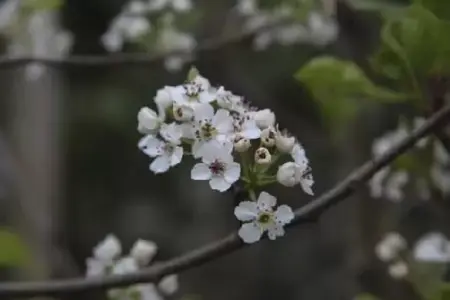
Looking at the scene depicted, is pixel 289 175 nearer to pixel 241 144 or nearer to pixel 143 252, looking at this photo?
pixel 241 144

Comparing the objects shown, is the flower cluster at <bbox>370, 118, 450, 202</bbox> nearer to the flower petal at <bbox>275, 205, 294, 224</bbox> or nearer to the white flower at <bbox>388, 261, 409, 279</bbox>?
the white flower at <bbox>388, 261, 409, 279</bbox>

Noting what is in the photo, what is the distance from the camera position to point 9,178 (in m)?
1.24

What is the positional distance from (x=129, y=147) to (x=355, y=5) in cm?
106

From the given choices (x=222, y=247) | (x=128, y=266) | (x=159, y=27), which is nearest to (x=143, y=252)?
(x=128, y=266)

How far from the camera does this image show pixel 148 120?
0.40 m

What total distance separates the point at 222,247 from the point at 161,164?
0.05m

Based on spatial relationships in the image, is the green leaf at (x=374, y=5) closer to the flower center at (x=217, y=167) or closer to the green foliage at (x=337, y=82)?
the green foliage at (x=337, y=82)

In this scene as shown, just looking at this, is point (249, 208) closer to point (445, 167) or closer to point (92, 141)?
point (445, 167)

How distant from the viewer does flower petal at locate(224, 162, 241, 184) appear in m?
0.38

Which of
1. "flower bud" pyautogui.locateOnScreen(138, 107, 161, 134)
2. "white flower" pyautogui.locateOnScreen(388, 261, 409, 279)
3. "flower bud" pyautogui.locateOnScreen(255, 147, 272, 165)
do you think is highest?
"white flower" pyautogui.locateOnScreen(388, 261, 409, 279)

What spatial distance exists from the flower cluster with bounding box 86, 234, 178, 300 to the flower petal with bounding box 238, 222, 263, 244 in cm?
18

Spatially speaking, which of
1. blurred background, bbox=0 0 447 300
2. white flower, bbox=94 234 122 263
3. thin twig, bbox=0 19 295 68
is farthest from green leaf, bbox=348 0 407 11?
white flower, bbox=94 234 122 263

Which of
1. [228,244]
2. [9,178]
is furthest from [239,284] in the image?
[228,244]

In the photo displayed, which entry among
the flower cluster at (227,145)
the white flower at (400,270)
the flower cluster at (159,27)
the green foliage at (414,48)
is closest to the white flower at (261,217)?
the flower cluster at (227,145)
